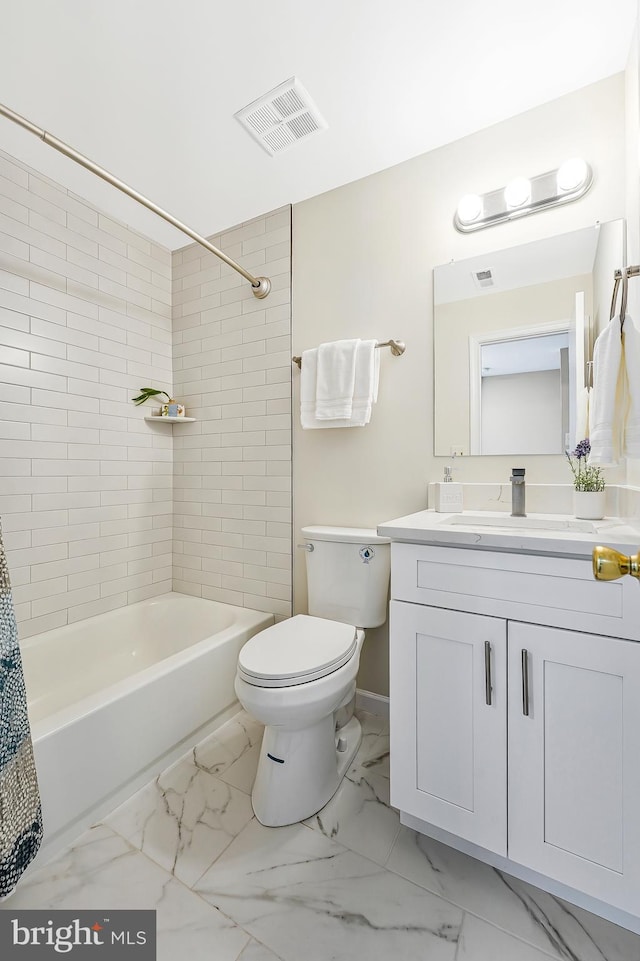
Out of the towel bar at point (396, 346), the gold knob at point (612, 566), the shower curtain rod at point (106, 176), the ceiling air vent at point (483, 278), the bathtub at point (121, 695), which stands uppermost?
the shower curtain rod at point (106, 176)

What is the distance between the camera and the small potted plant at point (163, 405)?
228 centimetres

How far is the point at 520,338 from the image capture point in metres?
1.57

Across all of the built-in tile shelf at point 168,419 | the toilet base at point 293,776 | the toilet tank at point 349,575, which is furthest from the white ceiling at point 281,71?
the toilet base at point 293,776

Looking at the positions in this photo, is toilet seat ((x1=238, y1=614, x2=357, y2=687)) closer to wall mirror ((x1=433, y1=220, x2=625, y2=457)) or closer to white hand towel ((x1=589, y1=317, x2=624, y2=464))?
wall mirror ((x1=433, y1=220, x2=625, y2=457))

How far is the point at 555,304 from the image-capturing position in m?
1.51

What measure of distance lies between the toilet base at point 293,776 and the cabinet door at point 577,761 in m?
0.58

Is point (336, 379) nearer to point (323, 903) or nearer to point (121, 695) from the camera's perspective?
point (121, 695)

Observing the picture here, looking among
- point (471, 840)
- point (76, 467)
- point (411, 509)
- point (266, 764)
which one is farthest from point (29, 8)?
point (471, 840)

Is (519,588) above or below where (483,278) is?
below

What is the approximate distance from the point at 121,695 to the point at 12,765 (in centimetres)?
46

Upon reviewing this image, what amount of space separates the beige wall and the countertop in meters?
0.22

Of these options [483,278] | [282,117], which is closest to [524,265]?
[483,278]

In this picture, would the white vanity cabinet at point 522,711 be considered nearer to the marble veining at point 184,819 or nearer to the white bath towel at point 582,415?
the marble veining at point 184,819

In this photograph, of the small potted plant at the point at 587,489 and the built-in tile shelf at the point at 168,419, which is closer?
the small potted plant at the point at 587,489
